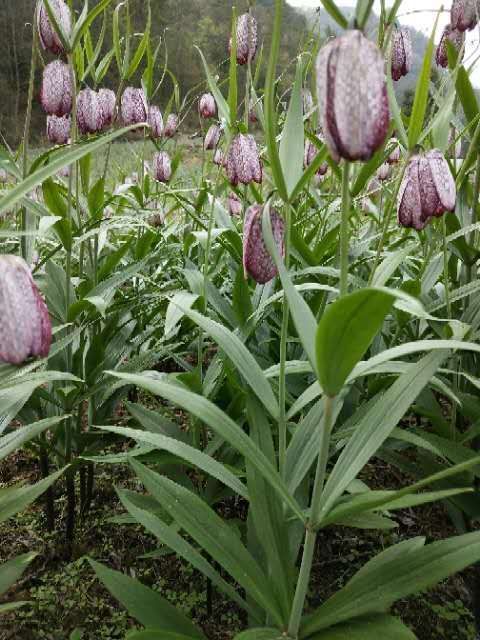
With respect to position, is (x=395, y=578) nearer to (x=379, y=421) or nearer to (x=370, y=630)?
(x=370, y=630)

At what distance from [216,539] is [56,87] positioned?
3.89ft

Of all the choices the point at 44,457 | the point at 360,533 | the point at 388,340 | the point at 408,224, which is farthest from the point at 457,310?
the point at 44,457

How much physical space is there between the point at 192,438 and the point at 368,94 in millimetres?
892

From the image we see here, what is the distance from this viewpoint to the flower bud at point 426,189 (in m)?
1.07

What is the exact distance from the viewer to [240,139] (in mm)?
1446

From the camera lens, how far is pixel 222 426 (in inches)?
31.8

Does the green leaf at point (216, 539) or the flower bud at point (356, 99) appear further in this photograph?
the green leaf at point (216, 539)

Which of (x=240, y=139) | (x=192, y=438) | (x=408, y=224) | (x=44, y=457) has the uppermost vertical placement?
(x=240, y=139)

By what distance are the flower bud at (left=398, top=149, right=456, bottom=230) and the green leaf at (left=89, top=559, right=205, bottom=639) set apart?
80 centimetres

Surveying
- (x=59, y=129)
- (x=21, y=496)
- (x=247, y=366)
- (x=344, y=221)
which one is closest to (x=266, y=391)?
(x=247, y=366)

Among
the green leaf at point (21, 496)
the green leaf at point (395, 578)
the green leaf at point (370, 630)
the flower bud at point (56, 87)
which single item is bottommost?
the green leaf at point (370, 630)

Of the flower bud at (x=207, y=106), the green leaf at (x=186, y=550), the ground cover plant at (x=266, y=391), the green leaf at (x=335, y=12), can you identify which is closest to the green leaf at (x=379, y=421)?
the ground cover plant at (x=266, y=391)

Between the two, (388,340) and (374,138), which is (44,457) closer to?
(388,340)

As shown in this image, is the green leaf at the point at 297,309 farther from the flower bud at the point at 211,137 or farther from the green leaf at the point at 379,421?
the flower bud at the point at 211,137
